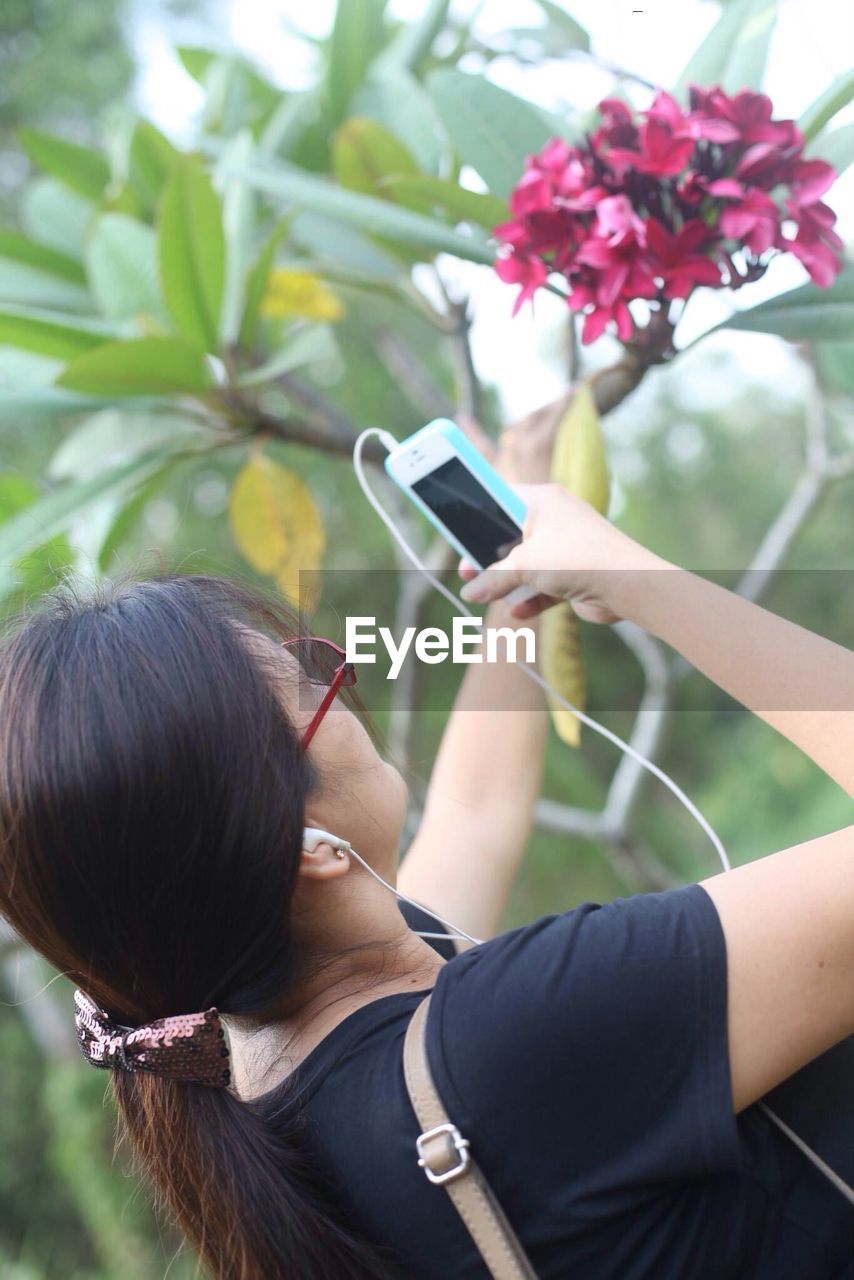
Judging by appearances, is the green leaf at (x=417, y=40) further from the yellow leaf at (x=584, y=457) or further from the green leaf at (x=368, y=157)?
the yellow leaf at (x=584, y=457)

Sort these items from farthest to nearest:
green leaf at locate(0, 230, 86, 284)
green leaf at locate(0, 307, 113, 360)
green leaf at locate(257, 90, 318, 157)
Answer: green leaf at locate(0, 230, 86, 284)
green leaf at locate(257, 90, 318, 157)
green leaf at locate(0, 307, 113, 360)

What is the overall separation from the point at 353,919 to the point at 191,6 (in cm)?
397

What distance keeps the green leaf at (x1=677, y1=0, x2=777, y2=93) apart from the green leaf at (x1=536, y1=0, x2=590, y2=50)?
1.30 feet

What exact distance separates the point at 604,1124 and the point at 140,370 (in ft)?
3.13

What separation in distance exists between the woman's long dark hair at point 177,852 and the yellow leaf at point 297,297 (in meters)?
0.93

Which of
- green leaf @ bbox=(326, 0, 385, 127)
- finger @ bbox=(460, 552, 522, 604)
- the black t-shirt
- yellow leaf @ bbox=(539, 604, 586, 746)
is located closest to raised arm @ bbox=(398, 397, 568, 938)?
yellow leaf @ bbox=(539, 604, 586, 746)

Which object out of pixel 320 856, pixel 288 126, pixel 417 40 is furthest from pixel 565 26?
pixel 320 856

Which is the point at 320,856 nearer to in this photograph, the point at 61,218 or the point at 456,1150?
the point at 456,1150

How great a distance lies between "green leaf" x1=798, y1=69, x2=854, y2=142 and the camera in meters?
0.98

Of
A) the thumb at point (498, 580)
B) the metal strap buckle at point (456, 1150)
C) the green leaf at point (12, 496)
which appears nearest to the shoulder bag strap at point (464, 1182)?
the metal strap buckle at point (456, 1150)

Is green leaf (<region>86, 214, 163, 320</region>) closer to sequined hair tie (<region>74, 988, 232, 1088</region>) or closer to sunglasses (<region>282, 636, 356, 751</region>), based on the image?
sunglasses (<region>282, 636, 356, 751</region>)

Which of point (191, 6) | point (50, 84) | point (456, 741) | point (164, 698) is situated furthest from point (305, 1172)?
point (191, 6)

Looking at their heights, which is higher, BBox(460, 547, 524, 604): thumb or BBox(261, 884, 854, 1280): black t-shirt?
BBox(460, 547, 524, 604): thumb

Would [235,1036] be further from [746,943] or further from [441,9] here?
[441,9]
